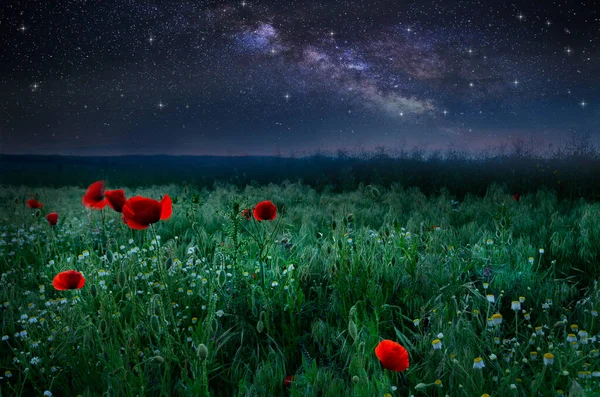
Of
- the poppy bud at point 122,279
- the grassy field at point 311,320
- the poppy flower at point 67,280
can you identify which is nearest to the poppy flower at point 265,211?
the grassy field at point 311,320

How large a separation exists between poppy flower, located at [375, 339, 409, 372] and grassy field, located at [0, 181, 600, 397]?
6.7 inches

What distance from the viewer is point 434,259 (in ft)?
12.6

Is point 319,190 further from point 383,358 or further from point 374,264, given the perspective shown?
point 383,358

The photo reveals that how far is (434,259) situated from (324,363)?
1.54 metres

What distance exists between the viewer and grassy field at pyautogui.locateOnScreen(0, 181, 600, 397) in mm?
2365

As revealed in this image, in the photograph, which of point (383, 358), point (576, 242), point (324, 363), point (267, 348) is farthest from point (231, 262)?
point (576, 242)

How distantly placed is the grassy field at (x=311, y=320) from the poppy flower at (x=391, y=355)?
0.17 metres

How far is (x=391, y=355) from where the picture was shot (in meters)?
1.91

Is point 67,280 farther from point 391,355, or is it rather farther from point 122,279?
point 391,355

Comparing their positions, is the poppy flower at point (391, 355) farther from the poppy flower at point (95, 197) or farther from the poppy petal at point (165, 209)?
the poppy flower at point (95, 197)

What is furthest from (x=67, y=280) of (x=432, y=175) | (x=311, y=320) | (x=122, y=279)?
(x=432, y=175)

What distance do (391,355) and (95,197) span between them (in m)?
2.62

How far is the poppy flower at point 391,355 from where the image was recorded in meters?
1.91

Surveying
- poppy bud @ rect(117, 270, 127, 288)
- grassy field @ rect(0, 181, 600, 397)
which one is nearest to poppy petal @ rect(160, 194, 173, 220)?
grassy field @ rect(0, 181, 600, 397)
